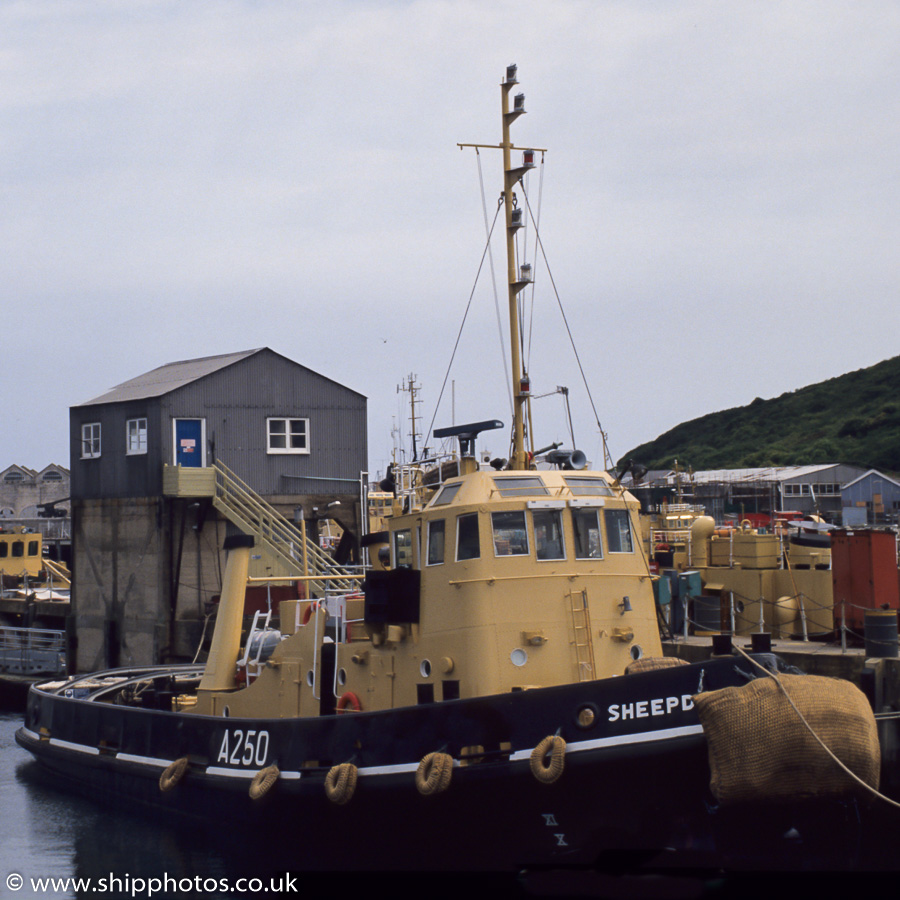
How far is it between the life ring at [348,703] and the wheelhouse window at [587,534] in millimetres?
3485

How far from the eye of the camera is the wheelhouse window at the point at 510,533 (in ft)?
43.0

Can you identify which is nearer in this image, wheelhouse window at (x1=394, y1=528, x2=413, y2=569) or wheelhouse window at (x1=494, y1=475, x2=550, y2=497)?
wheelhouse window at (x1=494, y1=475, x2=550, y2=497)

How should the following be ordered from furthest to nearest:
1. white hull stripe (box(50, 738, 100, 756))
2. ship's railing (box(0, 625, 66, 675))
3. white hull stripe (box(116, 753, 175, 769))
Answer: ship's railing (box(0, 625, 66, 675)) < white hull stripe (box(50, 738, 100, 756)) < white hull stripe (box(116, 753, 175, 769))

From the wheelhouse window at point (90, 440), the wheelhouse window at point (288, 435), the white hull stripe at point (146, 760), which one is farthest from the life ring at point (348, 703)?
the wheelhouse window at point (90, 440)

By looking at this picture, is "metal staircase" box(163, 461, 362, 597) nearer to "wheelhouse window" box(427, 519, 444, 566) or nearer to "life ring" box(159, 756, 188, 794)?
"life ring" box(159, 756, 188, 794)

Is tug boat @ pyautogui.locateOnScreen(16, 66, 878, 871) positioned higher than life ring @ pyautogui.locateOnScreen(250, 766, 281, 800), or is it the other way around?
tug boat @ pyautogui.locateOnScreen(16, 66, 878, 871)

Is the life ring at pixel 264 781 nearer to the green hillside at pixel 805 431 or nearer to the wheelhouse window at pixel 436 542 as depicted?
the wheelhouse window at pixel 436 542

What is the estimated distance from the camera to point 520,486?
44.1 feet

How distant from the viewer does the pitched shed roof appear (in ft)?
93.9

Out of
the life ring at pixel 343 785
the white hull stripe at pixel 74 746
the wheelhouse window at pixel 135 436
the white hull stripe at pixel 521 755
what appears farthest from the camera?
the wheelhouse window at pixel 135 436

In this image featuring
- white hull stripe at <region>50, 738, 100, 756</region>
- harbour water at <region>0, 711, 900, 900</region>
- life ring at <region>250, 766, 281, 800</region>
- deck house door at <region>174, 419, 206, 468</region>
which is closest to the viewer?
harbour water at <region>0, 711, 900, 900</region>

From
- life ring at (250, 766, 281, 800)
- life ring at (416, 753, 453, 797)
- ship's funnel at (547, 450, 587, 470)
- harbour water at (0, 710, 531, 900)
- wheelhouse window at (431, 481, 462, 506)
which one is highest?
ship's funnel at (547, 450, 587, 470)

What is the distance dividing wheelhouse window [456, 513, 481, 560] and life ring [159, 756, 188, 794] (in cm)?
597

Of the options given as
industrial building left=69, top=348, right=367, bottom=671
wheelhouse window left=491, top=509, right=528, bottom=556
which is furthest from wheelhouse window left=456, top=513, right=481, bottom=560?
industrial building left=69, top=348, right=367, bottom=671
